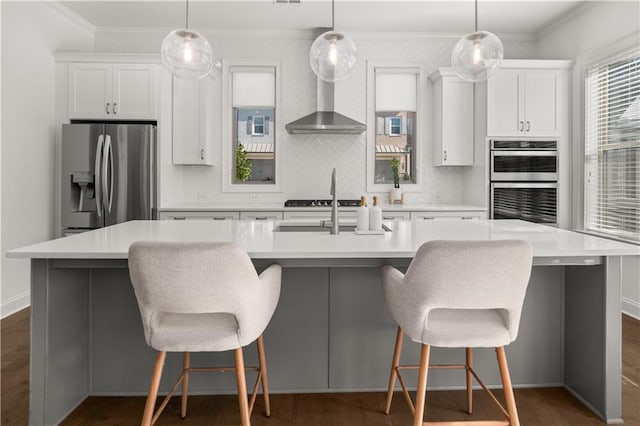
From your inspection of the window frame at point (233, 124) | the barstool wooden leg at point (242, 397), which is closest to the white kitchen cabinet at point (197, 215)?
the window frame at point (233, 124)

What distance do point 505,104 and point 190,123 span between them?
3223 millimetres

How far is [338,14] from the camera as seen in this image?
15.5 feet

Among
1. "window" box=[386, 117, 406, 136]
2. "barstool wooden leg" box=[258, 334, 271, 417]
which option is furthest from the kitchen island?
"window" box=[386, 117, 406, 136]

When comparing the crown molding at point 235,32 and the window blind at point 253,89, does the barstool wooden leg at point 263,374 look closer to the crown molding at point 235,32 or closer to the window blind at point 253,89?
the window blind at point 253,89

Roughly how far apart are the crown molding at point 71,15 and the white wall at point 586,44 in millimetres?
4926

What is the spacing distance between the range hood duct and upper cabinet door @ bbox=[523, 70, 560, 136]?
1649 mm

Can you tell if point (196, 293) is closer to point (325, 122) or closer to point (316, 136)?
point (325, 122)

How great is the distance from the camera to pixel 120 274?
238cm

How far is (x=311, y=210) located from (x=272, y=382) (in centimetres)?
242

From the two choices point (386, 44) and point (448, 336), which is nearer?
point (448, 336)

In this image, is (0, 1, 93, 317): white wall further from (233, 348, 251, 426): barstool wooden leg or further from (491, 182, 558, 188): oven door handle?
(491, 182, 558, 188): oven door handle

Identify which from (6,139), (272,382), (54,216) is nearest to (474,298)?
(272,382)

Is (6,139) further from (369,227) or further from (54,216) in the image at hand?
(369,227)

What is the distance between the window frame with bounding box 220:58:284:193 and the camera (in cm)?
523
